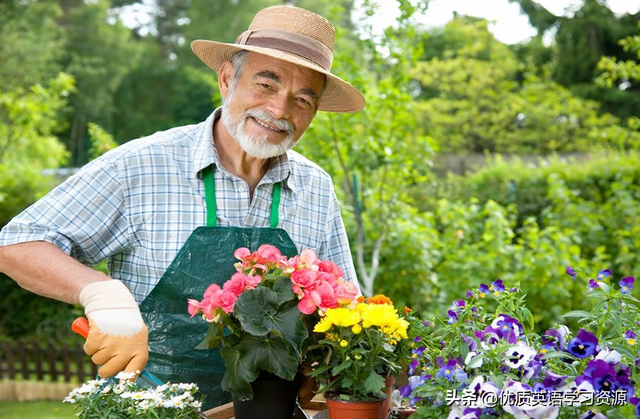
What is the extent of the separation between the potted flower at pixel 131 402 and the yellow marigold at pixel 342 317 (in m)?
0.33

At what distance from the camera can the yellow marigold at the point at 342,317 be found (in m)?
1.28

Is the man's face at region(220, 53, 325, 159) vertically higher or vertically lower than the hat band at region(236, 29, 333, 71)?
lower

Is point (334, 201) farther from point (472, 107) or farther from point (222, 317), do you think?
point (472, 107)

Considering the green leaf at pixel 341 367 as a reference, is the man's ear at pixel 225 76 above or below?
above

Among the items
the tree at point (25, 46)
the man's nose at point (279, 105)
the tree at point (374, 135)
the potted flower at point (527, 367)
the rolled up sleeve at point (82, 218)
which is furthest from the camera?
the tree at point (25, 46)

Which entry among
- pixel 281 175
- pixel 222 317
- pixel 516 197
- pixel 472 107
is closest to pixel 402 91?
pixel 281 175

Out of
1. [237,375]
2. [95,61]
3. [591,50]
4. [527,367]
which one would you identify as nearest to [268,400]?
[237,375]

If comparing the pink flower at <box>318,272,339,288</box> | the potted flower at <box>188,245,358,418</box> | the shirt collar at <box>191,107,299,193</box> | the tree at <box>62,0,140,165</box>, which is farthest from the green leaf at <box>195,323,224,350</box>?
the tree at <box>62,0,140,165</box>

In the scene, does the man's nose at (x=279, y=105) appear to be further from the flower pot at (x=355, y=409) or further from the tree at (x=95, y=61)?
the tree at (x=95, y=61)

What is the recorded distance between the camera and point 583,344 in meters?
1.17

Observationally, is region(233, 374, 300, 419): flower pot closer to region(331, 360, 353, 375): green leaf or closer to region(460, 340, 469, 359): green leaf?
region(331, 360, 353, 375): green leaf

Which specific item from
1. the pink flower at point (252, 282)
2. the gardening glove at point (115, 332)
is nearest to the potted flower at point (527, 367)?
the pink flower at point (252, 282)

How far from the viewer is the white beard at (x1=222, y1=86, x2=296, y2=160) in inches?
77.4

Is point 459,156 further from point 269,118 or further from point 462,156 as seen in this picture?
point 269,118
